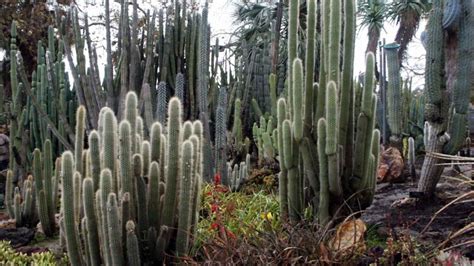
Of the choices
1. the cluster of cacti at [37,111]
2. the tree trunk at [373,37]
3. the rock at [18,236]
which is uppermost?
the tree trunk at [373,37]

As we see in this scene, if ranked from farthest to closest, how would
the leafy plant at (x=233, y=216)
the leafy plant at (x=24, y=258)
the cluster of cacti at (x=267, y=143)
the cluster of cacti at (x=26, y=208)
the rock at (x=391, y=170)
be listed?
the cluster of cacti at (x=267, y=143), the rock at (x=391, y=170), the cluster of cacti at (x=26, y=208), the leafy plant at (x=24, y=258), the leafy plant at (x=233, y=216)

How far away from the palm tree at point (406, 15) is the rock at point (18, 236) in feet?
50.4

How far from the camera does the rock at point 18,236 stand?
4910mm

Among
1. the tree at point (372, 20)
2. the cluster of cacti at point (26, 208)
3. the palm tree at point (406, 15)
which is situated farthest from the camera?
the palm tree at point (406, 15)

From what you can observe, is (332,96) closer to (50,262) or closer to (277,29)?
(50,262)

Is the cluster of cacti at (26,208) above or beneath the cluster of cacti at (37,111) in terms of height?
beneath

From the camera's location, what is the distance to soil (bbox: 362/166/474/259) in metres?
3.52

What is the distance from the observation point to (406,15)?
62.6ft

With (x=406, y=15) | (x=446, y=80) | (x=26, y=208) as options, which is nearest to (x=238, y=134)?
(x=26, y=208)

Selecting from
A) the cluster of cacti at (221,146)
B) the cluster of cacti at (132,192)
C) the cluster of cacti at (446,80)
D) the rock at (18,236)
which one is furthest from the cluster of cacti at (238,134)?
the cluster of cacti at (132,192)

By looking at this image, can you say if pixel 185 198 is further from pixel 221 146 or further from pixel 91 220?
pixel 221 146

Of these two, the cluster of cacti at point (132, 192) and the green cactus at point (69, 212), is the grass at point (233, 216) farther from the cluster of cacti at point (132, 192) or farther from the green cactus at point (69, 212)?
the green cactus at point (69, 212)

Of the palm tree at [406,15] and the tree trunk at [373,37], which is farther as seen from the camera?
the palm tree at [406,15]

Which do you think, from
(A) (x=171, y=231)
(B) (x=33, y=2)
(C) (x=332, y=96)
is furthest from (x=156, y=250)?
(B) (x=33, y=2)
